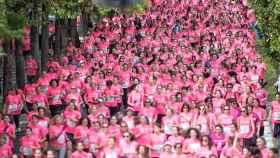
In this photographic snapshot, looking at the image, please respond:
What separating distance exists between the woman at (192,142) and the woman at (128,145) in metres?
0.86

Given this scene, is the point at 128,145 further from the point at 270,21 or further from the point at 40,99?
the point at 270,21

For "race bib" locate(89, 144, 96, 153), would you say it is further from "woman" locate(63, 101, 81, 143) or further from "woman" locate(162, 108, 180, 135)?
"woman" locate(162, 108, 180, 135)

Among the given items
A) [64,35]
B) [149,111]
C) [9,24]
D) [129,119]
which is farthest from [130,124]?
[64,35]

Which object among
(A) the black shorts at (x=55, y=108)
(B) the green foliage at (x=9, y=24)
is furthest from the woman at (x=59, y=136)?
(A) the black shorts at (x=55, y=108)

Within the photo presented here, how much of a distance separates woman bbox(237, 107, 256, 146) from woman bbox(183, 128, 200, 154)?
127cm

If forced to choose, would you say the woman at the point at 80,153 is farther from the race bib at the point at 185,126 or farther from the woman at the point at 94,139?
the race bib at the point at 185,126

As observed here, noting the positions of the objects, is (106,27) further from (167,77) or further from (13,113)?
(13,113)

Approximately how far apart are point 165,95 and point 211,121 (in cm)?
248

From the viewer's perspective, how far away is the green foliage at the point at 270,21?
61.1 feet

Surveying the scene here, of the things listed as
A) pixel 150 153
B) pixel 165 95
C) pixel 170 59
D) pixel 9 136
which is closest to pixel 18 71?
pixel 170 59

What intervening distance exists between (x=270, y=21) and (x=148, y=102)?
16.3 feet

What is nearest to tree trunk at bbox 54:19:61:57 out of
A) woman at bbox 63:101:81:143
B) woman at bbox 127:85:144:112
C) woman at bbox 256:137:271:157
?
woman at bbox 127:85:144:112

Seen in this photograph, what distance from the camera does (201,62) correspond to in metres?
22.4

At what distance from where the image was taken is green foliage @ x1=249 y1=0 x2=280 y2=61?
1861cm
